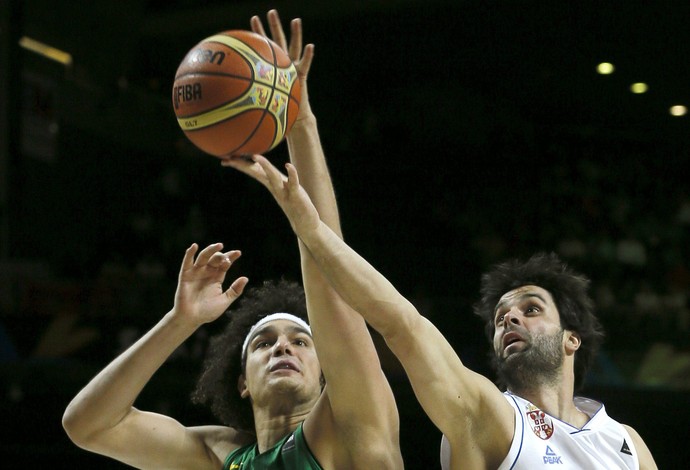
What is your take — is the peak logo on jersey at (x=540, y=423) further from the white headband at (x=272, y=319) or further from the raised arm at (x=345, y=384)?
the white headband at (x=272, y=319)

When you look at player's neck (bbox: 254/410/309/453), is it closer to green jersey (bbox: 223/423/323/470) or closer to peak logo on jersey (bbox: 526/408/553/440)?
green jersey (bbox: 223/423/323/470)

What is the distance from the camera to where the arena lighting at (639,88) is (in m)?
9.48

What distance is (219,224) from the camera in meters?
9.09

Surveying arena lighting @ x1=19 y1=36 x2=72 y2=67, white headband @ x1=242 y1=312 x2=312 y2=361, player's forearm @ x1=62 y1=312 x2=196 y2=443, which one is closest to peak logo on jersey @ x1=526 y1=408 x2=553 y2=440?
white headband @ x1=242 y1=312 x2=312 y2=361

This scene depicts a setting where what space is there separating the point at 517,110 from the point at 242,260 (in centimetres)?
346

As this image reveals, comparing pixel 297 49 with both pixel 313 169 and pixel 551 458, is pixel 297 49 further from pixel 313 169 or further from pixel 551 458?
pixel 551 458

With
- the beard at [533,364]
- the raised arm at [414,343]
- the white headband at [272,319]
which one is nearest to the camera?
the raised arm at [414,343]

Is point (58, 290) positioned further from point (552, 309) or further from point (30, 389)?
point (552, 309)

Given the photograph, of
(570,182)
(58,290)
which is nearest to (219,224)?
(58,290)

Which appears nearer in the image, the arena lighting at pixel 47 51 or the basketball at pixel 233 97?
the basketball at pixel 233 97

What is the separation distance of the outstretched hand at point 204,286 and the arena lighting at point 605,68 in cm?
693

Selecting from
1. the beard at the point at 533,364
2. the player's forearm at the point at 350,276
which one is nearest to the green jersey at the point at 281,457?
the player's forearm at the point at 350,276

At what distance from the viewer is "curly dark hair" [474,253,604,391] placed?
366 cm

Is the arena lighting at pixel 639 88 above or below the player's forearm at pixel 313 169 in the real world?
above
